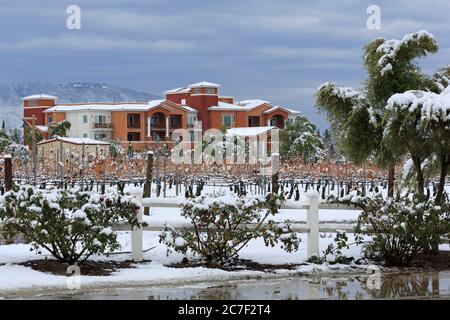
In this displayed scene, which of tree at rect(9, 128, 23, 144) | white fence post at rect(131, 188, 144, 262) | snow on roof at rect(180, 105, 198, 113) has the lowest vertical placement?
white fence post at rect(131, 188, 144, 262)

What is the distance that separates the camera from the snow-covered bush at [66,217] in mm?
11562

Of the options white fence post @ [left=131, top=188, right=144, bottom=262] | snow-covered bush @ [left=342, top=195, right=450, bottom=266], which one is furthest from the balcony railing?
snow-covered bush @ [left=342, top=195, right=450, bottom=266]

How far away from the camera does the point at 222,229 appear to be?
1248 centimetres

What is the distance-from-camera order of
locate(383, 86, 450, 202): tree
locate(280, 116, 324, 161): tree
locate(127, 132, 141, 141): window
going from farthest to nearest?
locate(127, 132, 141, 141): window < locate(280, 116, 324, 161): tree < locate(383, 86, 450, 202): tree

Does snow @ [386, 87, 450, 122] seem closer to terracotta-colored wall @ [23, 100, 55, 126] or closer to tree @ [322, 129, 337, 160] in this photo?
tree @ [322, 129, 337, 160]

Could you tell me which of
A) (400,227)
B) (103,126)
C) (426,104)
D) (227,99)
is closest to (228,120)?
(227,99)

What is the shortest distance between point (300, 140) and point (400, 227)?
4526cm

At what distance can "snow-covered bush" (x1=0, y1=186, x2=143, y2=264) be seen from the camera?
11.6m

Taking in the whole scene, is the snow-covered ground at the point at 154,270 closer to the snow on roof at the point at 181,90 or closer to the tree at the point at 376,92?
the tree at the point at 376,92

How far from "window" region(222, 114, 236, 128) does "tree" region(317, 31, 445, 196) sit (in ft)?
202

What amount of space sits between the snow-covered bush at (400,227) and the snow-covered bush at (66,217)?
3948mm

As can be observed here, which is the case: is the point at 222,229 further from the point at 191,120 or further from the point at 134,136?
the point at 191,120

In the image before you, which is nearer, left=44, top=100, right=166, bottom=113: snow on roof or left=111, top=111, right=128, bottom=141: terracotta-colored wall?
left=44, top=100, right=166, bottom=113: snow on roof
